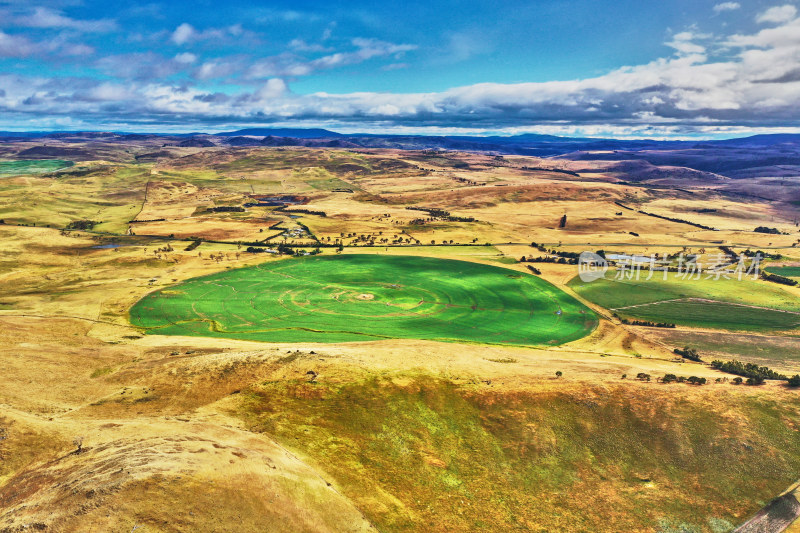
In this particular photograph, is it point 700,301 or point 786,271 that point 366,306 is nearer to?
point 700,301

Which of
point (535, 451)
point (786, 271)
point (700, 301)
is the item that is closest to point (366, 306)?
point (535, 451)

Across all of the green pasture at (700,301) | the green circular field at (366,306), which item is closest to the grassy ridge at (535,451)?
the green circular field at (366,306)

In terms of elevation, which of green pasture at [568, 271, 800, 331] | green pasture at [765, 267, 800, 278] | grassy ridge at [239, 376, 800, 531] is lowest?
grassy ridge at [239, 376, 800, 531]

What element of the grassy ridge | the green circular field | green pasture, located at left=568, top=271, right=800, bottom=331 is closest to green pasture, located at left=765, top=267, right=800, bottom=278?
green pasture, located at left=568, top=271, right=800, bottom=331

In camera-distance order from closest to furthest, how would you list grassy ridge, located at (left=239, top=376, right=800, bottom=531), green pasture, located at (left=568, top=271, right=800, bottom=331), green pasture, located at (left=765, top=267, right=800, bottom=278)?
grassy ridge, located at (left=239, top=376, right=800, bottom=531) → green pasture, located at (left=568, top=271, right=800, bottom=331) → green pasture, located at (left=765, top=267, right=800, bottom=278)

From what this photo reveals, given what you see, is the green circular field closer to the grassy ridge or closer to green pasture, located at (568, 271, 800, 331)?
green pasture, located at (568, 271, 800, 331)

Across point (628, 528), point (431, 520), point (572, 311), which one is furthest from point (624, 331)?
point (431, 520)
